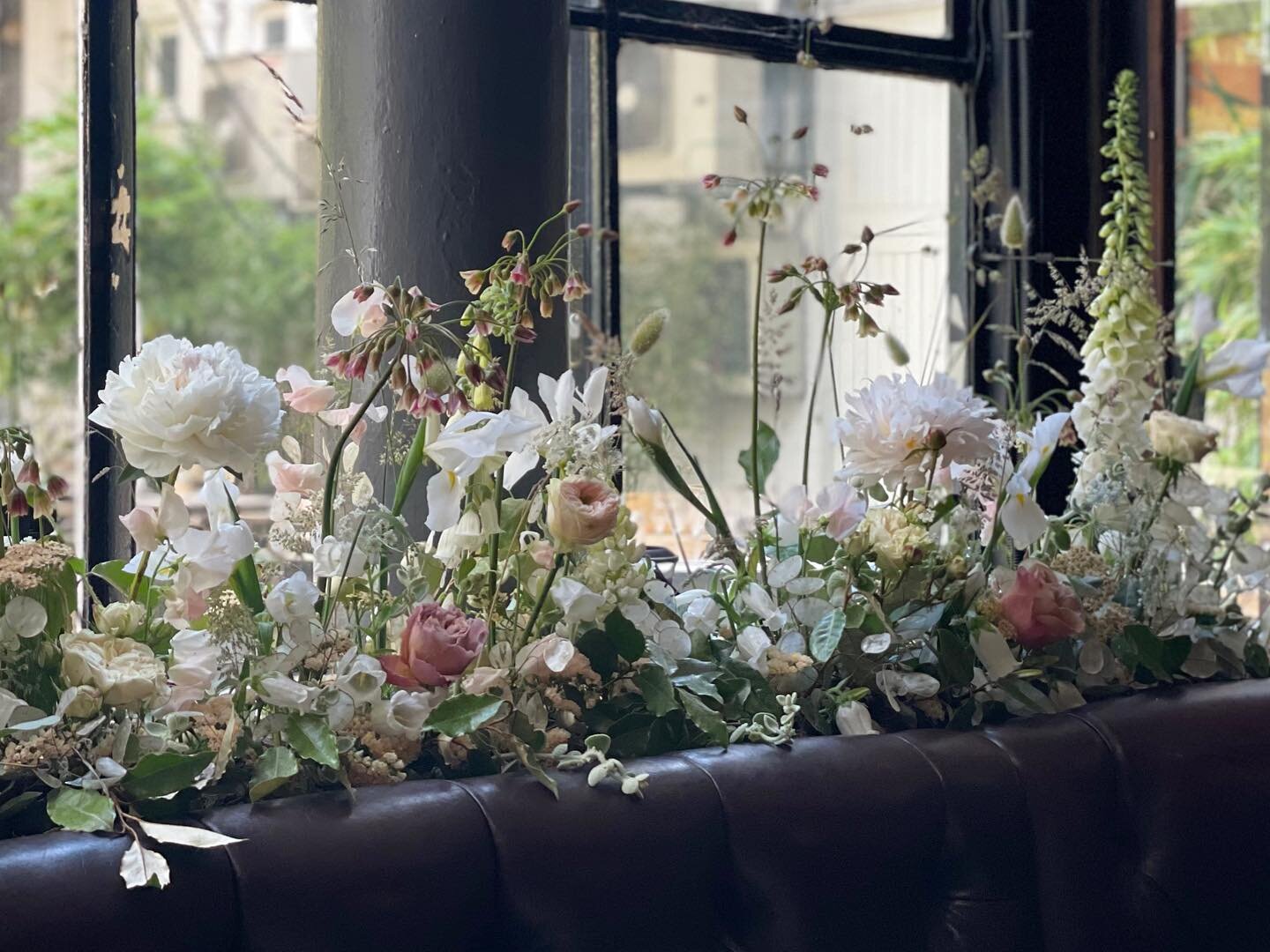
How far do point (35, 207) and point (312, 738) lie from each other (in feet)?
35.0

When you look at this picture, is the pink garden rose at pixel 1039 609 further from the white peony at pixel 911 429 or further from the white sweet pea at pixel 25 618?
the white sweet pea at pixel 25 618

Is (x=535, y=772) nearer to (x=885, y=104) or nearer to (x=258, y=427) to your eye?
(x=258, y=427)

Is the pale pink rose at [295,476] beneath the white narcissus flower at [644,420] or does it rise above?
beneath

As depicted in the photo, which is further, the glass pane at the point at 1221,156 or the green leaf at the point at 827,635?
the glass pane at the point at 1221,156

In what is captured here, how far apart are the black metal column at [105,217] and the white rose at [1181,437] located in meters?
1.13

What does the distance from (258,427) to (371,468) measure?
0.50 m

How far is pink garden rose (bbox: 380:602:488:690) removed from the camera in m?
1.08

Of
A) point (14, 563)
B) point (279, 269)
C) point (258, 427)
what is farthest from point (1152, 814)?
point (279, 269)

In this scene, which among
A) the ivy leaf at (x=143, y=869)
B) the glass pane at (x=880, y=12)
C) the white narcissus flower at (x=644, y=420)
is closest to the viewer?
the ivy leaf at (x=143, y=869)

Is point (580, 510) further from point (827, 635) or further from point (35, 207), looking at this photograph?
point (35, 207)

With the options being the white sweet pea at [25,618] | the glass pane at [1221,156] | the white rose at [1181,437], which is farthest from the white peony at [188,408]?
the glass pane at [1221,156]

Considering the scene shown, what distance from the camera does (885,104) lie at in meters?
2.49

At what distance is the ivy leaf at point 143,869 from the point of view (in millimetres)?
921

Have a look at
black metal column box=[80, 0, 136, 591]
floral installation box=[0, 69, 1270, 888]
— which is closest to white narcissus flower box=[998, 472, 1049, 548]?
floral installation box=[0, 69, 1270, 888]
